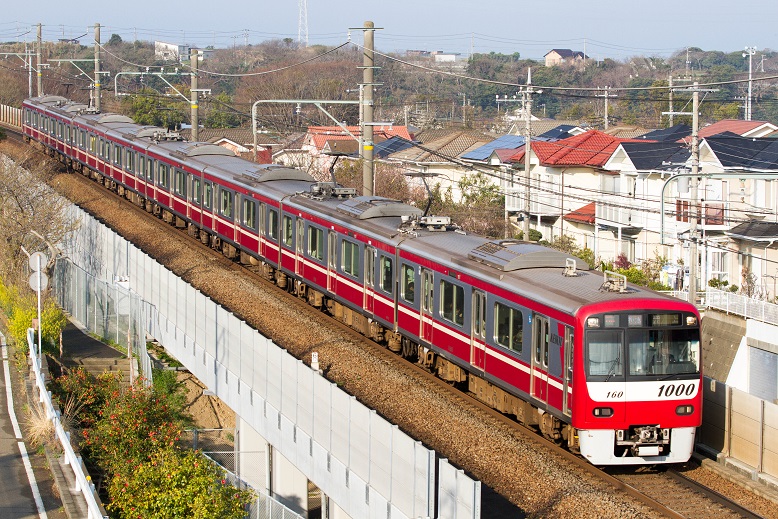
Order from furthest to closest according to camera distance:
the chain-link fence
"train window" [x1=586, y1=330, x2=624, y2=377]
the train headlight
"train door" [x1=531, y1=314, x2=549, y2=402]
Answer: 1. the chain-link fence
2. "train door" [x1=531, y1=314, x2=549, y2=402]
3. the train headlight
4. "train window" [x1=586, y1=330, x2=624, y2=377]

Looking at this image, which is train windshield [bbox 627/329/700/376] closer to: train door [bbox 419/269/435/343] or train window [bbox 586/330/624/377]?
train window [bbox 586/330/624/377]

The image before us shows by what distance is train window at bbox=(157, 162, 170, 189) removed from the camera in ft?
99.7

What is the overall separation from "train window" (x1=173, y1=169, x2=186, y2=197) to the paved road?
542 inches

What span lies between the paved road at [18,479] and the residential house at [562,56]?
149 metres

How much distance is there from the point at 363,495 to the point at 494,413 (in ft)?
10.4

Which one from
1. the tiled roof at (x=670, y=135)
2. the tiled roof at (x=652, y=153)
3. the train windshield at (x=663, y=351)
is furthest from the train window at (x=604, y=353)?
the tiled roof at (x=670, y=135)

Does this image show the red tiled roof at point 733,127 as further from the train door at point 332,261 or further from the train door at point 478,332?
the train door at point 478,332

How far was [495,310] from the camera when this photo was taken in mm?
14148

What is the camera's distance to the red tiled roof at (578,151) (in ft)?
123

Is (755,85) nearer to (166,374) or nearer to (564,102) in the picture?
(564,102)

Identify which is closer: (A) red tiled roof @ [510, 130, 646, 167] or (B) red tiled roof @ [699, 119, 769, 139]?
(A) red tiled roof @ [510, 130, 646, 167]

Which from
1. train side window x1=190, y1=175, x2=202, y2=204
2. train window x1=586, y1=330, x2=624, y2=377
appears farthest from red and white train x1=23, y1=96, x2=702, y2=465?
train side window x1=190, y1=175, x2=202, y2=204

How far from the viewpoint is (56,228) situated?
27266 mm

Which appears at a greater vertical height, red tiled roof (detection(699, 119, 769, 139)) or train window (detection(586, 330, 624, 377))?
red tiled roof (detection(699, 119, 769, 139))
